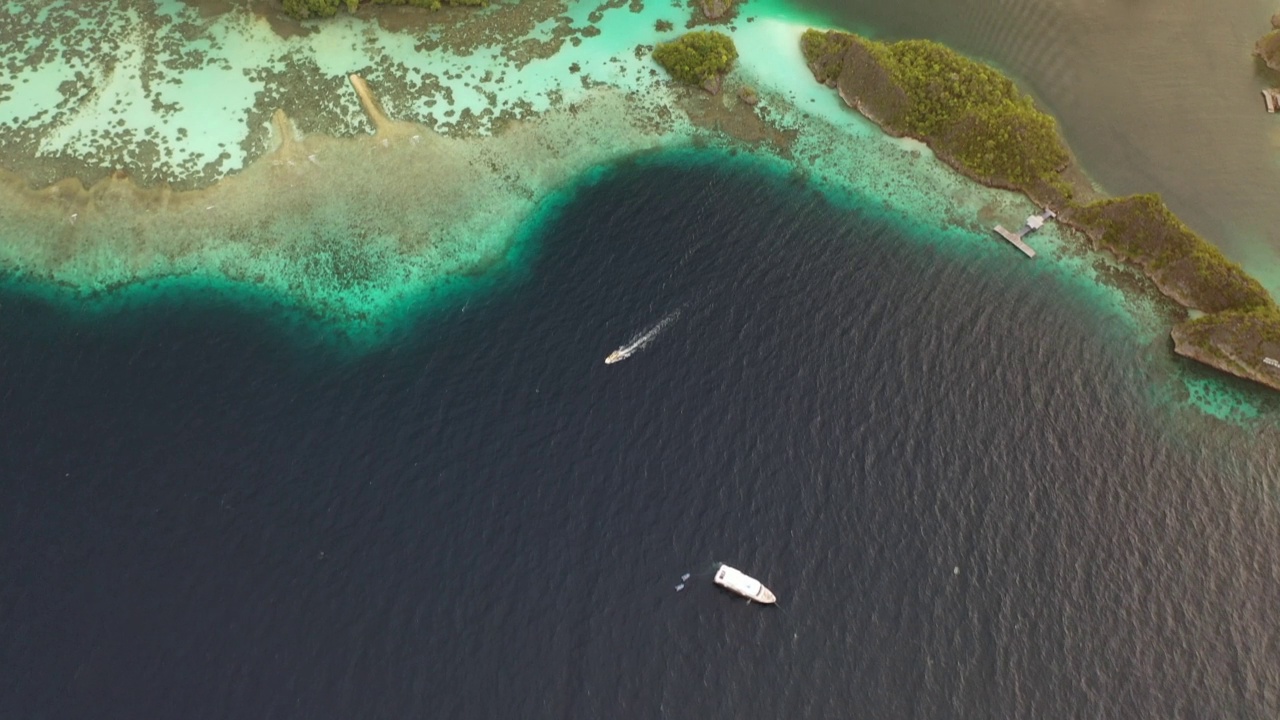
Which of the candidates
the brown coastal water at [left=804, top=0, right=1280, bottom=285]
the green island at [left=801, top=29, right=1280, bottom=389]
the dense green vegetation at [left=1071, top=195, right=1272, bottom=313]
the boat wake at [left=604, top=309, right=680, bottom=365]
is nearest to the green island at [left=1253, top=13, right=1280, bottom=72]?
the brown coastal water at [left=804, top=0, right=1280, bottom=285]

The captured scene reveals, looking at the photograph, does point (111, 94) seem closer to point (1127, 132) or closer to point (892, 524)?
point (892, 524)

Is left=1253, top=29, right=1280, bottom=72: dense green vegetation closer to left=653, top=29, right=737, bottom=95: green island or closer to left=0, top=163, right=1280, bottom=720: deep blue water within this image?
left=0, top=163, right=1280, bottom=720: deep blue water

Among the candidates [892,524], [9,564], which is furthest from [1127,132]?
[9,564]

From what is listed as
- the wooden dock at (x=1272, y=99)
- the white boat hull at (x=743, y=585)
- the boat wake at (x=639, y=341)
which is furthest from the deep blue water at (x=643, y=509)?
the wooden dock at (x=1272, y=99)

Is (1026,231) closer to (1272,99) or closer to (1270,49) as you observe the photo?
(1272,99)

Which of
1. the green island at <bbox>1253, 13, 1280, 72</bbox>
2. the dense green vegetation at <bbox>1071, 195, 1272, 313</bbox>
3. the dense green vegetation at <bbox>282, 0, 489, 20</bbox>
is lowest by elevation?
the dense green vegetation at <bbox>1071, 195, 1272, 313</bbox>
